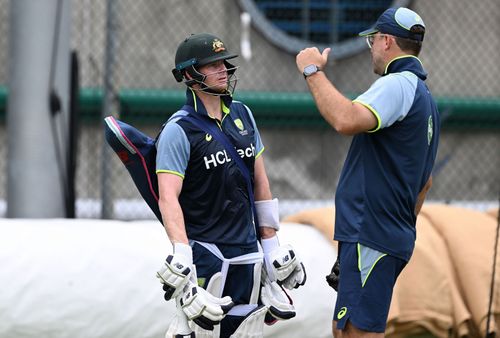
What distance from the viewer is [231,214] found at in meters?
5.21

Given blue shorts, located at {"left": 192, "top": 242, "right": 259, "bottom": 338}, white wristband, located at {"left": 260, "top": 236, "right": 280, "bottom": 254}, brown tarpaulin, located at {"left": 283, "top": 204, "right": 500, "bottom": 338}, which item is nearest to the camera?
blue shorts, located at {"left": 192, "top": 242, "right": 259, "bottom": 338}

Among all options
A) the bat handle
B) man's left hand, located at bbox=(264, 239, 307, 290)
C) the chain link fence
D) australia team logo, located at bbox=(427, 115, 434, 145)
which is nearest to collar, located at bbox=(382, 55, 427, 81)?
australia team logo, located at bbox=(427, 115, 434, 145)

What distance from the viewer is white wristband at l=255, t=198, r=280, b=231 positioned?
5477mm

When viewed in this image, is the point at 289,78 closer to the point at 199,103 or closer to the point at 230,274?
the point at 199,103

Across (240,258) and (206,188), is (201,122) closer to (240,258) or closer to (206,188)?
(206,188)

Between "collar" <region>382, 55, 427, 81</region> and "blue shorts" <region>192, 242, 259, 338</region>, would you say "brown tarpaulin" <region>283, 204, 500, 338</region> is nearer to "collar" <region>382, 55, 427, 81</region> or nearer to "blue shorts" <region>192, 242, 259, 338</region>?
"blue shorts" <region>192, 242, 259, 338</region>

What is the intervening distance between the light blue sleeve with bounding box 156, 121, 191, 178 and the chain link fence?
3994mm

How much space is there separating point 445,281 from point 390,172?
2152 millimetres

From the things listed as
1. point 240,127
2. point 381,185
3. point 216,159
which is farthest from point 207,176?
point 381,185

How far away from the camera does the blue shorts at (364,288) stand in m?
5.10

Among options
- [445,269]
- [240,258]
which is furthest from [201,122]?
[445,269]

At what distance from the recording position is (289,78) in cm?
1009

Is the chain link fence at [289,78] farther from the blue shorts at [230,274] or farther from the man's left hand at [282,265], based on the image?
the blue shorts at [230,274]

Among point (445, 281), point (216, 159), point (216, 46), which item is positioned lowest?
point (445, 281)
